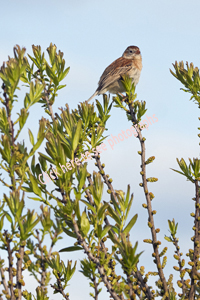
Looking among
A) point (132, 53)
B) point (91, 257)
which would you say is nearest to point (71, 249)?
point (91, 257)

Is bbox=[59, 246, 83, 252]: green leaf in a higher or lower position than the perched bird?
lower

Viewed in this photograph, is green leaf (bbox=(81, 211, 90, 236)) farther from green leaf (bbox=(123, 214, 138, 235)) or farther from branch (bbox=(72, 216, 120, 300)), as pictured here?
green leaf (bbox=(123, 214, 138, 235))

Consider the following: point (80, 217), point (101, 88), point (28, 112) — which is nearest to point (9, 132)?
point (28, 112)

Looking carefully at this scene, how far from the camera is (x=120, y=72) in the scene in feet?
38.4

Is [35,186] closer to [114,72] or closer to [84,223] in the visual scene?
[84,223]

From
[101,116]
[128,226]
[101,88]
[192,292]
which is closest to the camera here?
[128,226]

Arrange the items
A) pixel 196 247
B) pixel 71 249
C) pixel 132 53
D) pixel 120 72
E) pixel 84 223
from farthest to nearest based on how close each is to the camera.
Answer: pixel 132 53, pixel 120 72, pixel 196 247, pixel 71 249, pixel 84 223

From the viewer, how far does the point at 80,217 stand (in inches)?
106

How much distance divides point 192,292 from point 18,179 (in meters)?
2.15

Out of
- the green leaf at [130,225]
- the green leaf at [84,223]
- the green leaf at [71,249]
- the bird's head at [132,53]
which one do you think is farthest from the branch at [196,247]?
the bird's head at [132,53]

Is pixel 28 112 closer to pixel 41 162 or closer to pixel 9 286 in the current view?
pixel 41 162

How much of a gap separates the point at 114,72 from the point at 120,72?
0.20 meters

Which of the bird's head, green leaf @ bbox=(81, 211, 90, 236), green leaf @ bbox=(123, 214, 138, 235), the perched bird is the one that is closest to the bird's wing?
the perched bird

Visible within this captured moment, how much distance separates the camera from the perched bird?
1097cm
